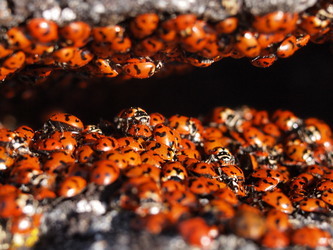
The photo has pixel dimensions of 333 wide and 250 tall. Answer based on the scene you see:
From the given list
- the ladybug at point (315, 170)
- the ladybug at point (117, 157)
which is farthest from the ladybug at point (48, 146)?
the ladybug at point (315, 170)

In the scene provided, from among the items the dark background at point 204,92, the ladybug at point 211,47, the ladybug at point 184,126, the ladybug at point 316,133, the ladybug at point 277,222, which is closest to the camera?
the ladybug at point 277,222

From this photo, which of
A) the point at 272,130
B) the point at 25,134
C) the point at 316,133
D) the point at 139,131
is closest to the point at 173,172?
the point at 139,131

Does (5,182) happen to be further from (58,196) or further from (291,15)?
(291,15)

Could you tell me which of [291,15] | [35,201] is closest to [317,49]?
[291,15]

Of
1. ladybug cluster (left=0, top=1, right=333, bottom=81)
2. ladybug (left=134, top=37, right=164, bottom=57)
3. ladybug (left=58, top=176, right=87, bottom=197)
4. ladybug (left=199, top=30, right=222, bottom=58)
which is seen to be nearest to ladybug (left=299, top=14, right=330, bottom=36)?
ladybug cluster (left=0, top=1, right=333, bottom=81)

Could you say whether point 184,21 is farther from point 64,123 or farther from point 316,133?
point 316,133

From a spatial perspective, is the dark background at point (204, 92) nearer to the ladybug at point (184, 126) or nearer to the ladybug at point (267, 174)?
the ladybug at point (184, 126)
